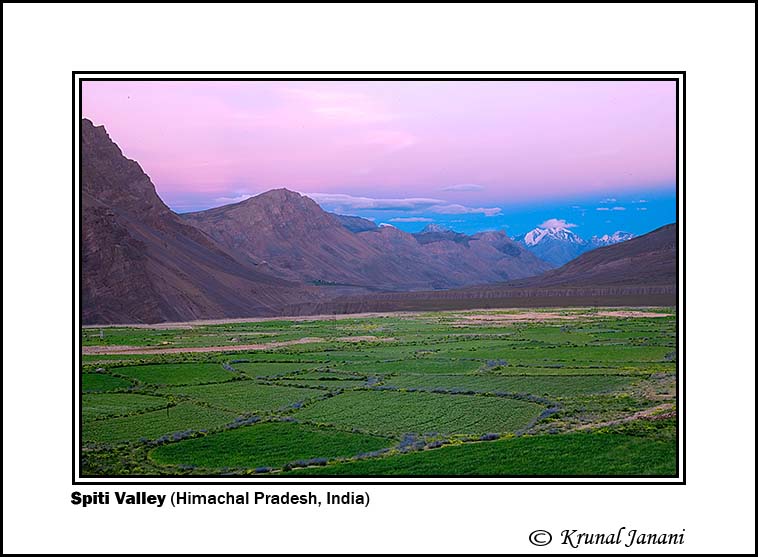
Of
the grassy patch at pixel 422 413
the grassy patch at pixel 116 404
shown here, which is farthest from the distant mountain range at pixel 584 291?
the grassy patch at pixel 116 404

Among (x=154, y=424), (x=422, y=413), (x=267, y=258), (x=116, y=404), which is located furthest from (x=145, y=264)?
(x=422, y=413)

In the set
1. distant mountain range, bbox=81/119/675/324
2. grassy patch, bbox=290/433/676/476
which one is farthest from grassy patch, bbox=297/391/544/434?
distant mountain range, bbox=81/119/675/324

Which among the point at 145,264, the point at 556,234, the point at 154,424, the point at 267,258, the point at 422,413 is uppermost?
the point at 267,258

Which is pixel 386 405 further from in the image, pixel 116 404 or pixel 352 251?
pixel 352 251

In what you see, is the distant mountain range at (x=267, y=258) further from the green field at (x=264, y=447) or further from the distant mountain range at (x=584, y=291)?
the green field at (x=264, y=447)

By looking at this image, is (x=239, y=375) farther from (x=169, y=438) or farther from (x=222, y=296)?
(x=222, y=296)

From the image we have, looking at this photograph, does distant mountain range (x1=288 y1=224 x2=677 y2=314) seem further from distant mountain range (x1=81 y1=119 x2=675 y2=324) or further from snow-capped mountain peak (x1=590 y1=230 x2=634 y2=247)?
snow-capped mountain peak (x1=590 y1=230 x2=634 y2=247)
